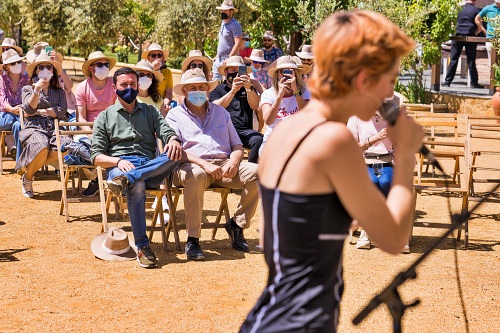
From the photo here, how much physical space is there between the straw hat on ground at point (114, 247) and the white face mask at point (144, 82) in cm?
248

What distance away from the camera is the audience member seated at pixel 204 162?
7.53 metres

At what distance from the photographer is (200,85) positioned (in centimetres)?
803

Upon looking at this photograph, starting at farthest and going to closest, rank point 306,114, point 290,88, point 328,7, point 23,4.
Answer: point 23,4
point 328,7
point 290,88
point 306,114

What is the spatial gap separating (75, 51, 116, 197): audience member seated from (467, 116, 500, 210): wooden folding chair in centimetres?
404

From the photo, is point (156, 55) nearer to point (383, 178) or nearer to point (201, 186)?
point (201, 186)

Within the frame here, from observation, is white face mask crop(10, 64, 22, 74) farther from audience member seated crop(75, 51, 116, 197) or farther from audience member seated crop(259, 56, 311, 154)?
audience member seated crop(259, 56, 311, 154)

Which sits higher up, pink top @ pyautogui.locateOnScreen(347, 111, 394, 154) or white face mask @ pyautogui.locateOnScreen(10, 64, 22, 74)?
white face mask @ pyautogui.locateOnScreen(10, 64, 22, 74)

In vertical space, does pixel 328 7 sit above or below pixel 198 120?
above

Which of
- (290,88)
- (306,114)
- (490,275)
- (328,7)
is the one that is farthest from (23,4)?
(306,114)

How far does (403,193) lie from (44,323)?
3.91 metres

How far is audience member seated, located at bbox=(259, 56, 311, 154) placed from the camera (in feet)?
28.8

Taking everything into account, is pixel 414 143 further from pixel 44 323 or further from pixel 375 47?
pixel 44 323

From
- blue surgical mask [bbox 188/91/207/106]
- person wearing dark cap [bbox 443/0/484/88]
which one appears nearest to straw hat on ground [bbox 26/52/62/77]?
blue surgical mask [bbox 188/91/207/106]

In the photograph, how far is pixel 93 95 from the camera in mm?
9695
